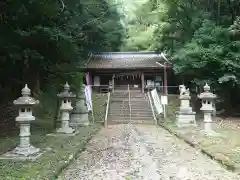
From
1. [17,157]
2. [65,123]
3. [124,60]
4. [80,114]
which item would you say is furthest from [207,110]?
[124,60]

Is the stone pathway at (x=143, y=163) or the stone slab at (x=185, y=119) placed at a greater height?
the stone slab at (x=185, y=119)

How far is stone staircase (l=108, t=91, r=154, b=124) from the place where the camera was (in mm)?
20658

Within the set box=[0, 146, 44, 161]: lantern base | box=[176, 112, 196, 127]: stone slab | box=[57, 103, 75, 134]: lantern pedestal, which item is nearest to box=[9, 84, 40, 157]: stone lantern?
box=[0, 146, 44, 161]: lantern base

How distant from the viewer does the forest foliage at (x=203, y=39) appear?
1927 cm

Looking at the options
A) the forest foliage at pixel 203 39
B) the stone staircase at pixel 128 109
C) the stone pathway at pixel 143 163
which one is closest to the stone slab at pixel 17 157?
the stone pathway at pixel 143 163

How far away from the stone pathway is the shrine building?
17111mm

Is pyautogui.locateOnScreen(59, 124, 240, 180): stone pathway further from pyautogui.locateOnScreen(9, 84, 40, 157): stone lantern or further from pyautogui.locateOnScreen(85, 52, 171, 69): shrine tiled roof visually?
pyautogui.locateOnScreen(85, 52, 171, 69): shrine tiled roof

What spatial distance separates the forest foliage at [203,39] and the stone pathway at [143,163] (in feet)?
26.5

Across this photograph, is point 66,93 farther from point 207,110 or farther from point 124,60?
point 124,60

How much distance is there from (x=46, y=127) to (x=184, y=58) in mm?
9765

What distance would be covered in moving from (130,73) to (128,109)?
8432 mm

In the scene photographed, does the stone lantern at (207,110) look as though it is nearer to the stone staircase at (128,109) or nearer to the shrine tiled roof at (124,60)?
the stone staircase at (128,109)

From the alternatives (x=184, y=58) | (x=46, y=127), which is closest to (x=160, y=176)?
(x=46, y=127)

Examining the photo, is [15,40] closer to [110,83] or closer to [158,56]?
[110,83]
